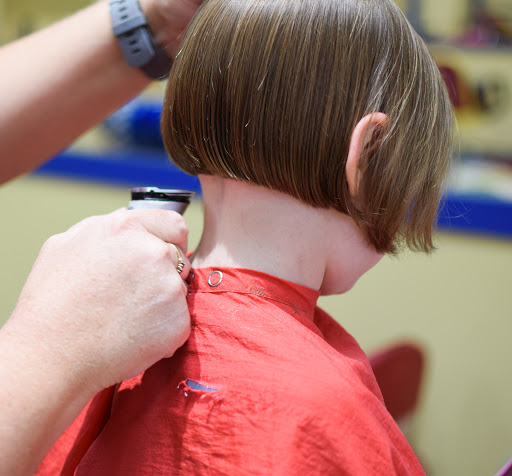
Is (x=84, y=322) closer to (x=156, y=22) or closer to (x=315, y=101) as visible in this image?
(x=315, y=101)

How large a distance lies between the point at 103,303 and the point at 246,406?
15 centimetres

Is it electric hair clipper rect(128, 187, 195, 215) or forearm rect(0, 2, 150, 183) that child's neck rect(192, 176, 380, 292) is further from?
forearm rect(0, 2, 150, 183)

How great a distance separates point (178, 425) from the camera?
1.68 ft

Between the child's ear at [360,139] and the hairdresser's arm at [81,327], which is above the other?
the child's ear at [360,139]

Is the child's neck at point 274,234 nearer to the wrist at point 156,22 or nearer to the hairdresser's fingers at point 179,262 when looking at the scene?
the hairdresser's fingers at point 179,262

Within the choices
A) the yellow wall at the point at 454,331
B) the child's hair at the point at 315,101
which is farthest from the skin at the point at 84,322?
the yellow wall at the point at 454,331

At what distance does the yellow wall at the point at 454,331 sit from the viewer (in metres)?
1.54

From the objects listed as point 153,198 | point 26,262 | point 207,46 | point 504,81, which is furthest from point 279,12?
point 504,81

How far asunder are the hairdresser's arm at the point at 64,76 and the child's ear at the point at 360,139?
361mm

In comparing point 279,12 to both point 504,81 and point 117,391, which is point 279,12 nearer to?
point 117,391

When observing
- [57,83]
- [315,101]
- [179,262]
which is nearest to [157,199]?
[179,262]

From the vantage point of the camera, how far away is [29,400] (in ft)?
1.42

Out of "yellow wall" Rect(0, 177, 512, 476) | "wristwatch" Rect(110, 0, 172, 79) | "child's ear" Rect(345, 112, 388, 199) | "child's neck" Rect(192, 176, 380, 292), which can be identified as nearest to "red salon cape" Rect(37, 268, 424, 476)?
"child's neck" Rect(192, 176, 380, 292)

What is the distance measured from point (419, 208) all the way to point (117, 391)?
0.36m
